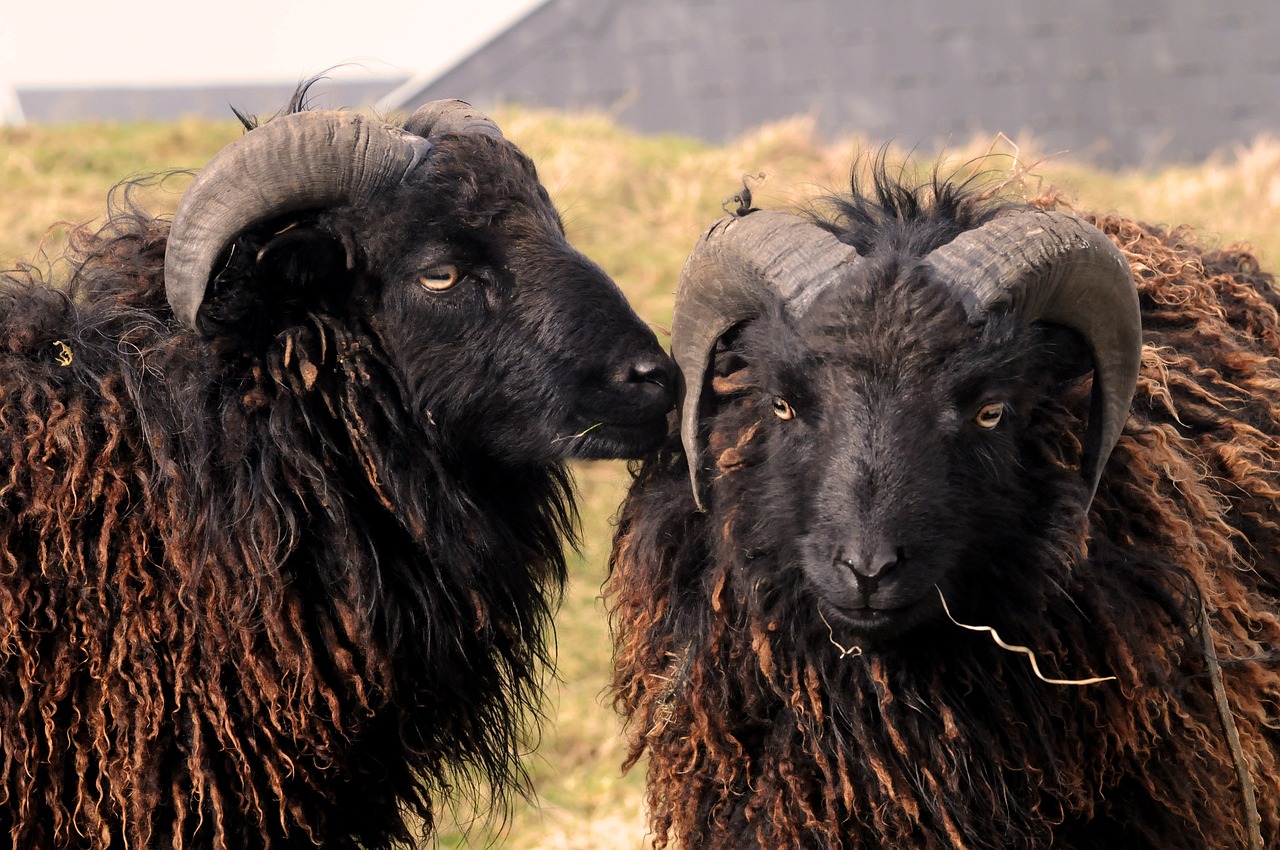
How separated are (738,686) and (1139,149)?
20.1m

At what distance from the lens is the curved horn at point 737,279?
3.71 metres

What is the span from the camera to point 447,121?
14.2ft

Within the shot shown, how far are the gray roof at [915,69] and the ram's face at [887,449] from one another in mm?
15455

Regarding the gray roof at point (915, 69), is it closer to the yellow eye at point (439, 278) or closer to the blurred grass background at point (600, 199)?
the blurred grass background at point (600, 199)

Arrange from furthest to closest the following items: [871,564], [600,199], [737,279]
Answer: [600,199] → [737,279] → [871,564]

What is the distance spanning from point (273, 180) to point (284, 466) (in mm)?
826

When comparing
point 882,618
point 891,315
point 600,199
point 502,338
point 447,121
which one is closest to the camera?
point 882,618

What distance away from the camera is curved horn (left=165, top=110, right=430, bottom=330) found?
12.1 ft

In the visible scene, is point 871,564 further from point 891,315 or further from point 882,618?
point 891,315

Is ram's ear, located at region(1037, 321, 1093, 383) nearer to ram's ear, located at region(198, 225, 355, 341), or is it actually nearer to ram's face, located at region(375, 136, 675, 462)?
ram's face, located at region(375, 136, 675, 462)

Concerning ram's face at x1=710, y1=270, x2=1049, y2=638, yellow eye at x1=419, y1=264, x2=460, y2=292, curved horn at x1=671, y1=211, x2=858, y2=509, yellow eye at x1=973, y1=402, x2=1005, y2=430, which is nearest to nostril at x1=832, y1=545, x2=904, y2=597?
ram's face at x1=710, y1=270, x2=1049, y2=638

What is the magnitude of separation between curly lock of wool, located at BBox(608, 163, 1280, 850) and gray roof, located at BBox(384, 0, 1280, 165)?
1516 cm

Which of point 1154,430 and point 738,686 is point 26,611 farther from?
point 1154,430

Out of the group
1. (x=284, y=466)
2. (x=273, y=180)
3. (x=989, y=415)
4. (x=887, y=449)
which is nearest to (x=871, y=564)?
(x=887, y=449)
